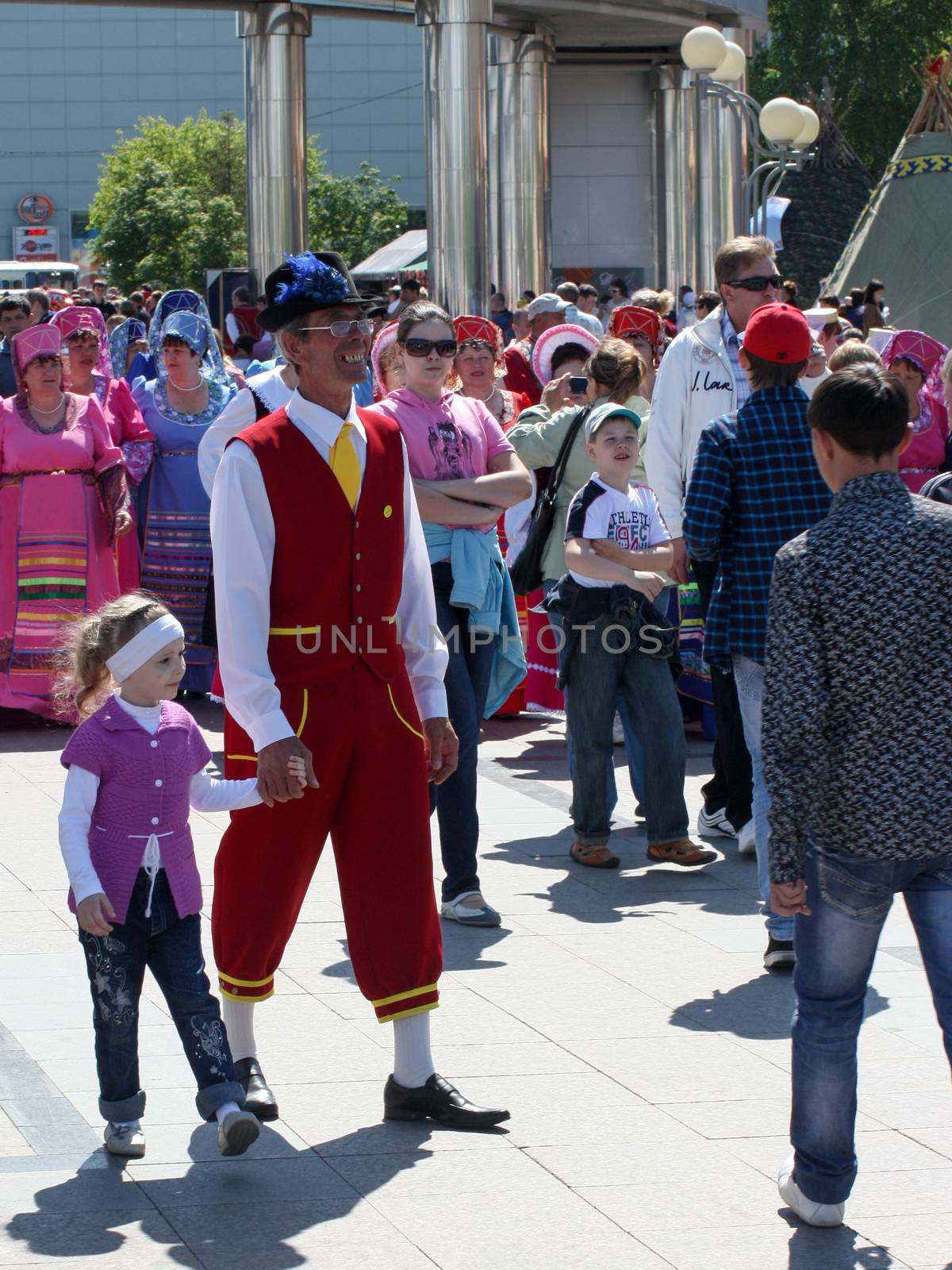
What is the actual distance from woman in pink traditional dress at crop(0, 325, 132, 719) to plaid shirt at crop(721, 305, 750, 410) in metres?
3.74

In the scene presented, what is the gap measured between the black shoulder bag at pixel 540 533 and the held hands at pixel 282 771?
12.7 feet

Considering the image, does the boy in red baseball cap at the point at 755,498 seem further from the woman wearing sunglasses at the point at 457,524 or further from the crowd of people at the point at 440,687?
the woman wearing sunglasses at the point at 457,524

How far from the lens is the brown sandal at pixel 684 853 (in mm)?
7254

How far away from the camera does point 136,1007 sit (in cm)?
443

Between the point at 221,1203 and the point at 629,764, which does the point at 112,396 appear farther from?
the point at 221,1203

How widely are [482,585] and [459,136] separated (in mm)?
19321

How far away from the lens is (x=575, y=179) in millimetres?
33656

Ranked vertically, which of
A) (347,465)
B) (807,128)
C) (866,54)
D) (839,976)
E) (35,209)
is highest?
(866,54)

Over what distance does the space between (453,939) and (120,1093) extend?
2.09 m

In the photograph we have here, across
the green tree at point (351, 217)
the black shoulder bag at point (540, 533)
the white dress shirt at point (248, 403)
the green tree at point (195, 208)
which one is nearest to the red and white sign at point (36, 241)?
the green tree at point (195, 208)

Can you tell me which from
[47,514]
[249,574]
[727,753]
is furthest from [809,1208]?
[47,514]

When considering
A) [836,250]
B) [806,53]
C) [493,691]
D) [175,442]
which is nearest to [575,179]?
[836,250]

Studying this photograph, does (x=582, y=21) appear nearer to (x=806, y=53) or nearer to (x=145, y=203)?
(x=806, y=53)

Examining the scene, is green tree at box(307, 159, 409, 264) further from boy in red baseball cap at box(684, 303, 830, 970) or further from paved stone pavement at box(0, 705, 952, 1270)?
paved stone pavement at box(0, 705, 952, 1270)
